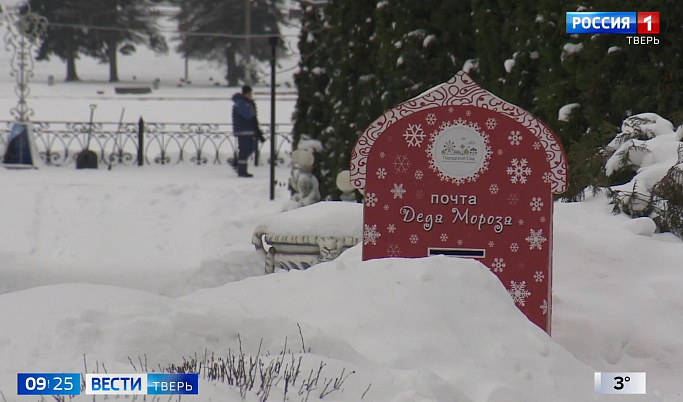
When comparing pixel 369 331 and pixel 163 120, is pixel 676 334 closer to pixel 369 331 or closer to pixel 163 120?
pixel 369 331

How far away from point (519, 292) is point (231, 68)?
137 feet

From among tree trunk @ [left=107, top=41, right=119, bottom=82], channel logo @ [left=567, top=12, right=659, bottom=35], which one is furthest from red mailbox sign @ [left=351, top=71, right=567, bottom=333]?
tree trunk @ [left=107, top=41, right=119, bottom=82]

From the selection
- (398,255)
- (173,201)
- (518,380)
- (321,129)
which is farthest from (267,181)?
(518,380)

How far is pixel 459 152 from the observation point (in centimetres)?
429

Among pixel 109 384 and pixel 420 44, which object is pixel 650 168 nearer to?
pixel 420 44

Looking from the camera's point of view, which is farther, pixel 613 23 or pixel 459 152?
pixel 613 23

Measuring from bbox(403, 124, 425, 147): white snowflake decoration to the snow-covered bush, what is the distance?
1676 mm

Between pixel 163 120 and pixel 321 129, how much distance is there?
18.0 m

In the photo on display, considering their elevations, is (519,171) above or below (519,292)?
above

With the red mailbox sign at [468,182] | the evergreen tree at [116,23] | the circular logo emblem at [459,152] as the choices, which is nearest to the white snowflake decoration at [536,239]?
the red mailbox sign at [468,182]

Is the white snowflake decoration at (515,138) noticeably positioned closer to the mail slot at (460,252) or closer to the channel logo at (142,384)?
the mail slot at (460,252)

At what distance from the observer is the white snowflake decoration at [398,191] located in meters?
4.36

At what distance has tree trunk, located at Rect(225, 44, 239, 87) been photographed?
4481 cm

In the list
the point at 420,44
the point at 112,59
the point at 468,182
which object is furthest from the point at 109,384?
the point at 112,59
